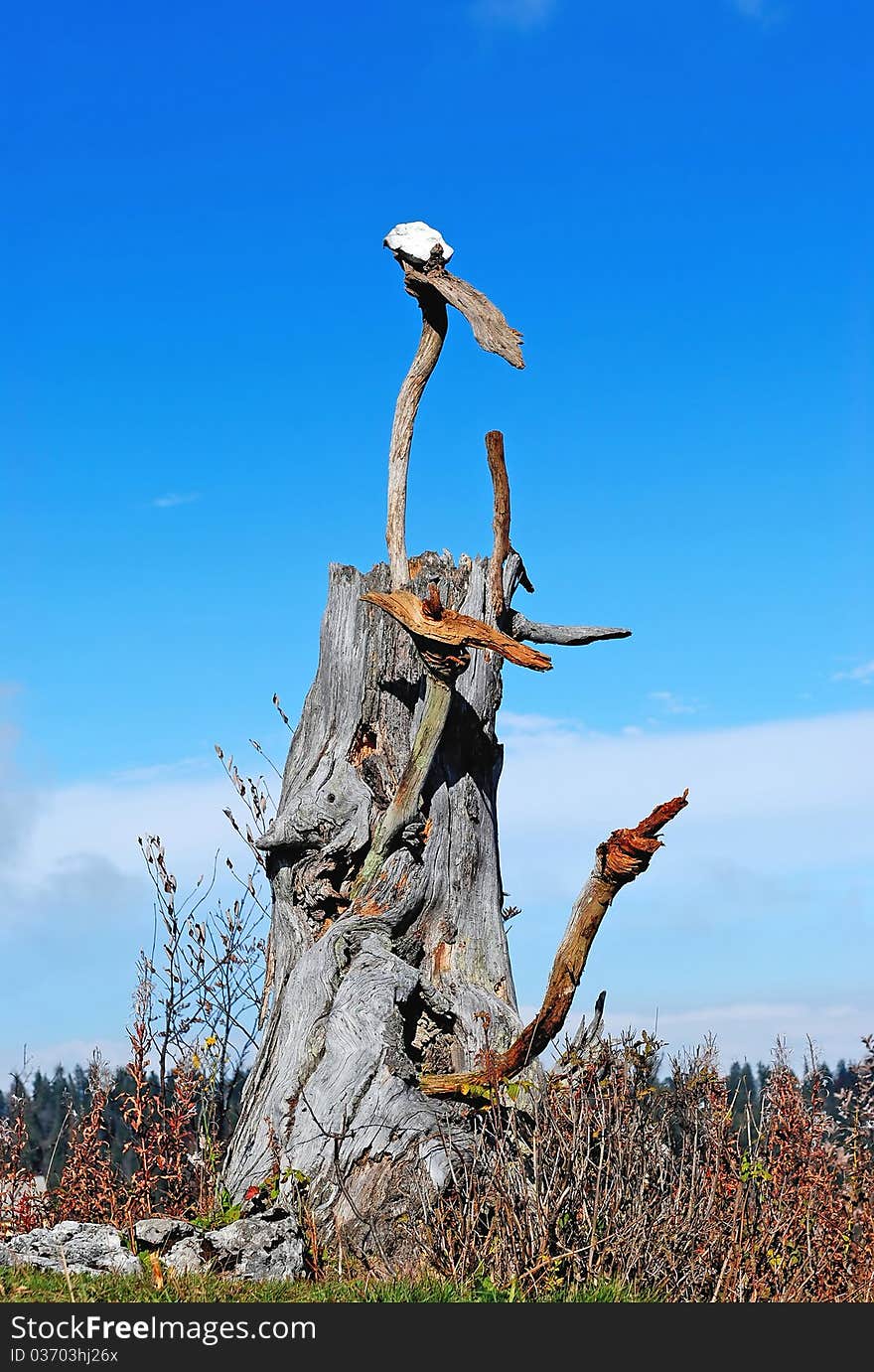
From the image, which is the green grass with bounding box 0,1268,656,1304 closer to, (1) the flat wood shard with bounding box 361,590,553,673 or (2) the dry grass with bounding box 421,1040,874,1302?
(2) the dry grass with bounding box 421,1040,874,1302

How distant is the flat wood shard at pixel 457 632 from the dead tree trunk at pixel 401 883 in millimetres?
14

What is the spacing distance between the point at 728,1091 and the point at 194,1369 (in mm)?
3714

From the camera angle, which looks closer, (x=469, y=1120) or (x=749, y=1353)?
(x=749, y=1353)

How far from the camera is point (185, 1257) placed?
5.84m

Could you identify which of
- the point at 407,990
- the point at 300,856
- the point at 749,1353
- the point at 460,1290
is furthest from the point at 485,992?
the point at 749,1353

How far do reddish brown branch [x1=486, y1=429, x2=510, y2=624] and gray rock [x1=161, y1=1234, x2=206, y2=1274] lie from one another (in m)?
4.31

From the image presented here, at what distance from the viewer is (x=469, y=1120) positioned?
6.84 m

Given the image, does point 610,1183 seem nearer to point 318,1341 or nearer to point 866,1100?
point 318,1341

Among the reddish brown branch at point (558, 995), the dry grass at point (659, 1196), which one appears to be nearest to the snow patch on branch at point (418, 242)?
the reddish brown branch at point (558, 995)

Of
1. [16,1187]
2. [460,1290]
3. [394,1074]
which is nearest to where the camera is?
[460,1290]

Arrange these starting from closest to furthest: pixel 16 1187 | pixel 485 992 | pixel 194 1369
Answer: pixel 194 1369
pixel 485 992
pixel 16 1187

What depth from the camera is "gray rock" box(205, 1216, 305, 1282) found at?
586cm

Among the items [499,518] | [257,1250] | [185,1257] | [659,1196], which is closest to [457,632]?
[499,518]

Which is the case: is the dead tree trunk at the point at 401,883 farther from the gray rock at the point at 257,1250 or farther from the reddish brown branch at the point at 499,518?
the gray rock at the point at 257,1250
